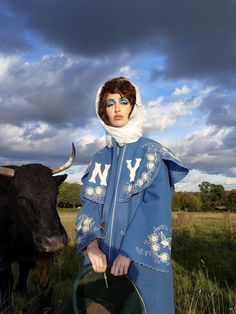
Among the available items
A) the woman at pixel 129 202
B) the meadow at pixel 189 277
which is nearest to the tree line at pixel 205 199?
the meadow at pixel 189 277

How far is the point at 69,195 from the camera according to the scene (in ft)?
188

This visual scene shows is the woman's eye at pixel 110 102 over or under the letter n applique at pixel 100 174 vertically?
over

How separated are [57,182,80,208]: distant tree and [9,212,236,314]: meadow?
143 ft

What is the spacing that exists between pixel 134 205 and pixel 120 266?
1.44 ft

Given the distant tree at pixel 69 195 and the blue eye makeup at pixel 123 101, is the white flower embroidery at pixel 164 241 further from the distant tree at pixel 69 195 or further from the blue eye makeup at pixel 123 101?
the distant tree at pixel 69 195

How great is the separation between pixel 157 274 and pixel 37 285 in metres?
3.84

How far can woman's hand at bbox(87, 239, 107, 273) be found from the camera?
325 cm

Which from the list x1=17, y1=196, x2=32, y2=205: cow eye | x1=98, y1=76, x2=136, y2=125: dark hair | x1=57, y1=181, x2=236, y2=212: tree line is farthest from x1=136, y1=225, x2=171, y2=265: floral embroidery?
x1=57, y1=181, x2=236, y2=212: tree line

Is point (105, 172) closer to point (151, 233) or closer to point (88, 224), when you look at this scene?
point (88, 224)

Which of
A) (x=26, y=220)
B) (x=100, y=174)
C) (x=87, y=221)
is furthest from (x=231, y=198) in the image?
(x=87, y=221)

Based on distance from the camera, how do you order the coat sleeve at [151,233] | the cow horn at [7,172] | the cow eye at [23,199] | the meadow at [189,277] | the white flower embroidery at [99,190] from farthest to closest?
1. the cow horn at [7,172]
2. the cow eye at [23,199]
3. the meadow at [189,277]
4. the white flower embroidery at [99,190]
5. the coat sleeve at [151,233]

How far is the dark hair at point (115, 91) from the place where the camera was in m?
3.70

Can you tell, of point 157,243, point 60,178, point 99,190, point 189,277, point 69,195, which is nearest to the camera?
point 157,243

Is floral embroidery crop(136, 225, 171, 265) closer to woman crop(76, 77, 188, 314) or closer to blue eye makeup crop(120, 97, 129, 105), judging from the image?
woman crop(76, 77, 188, 314)
